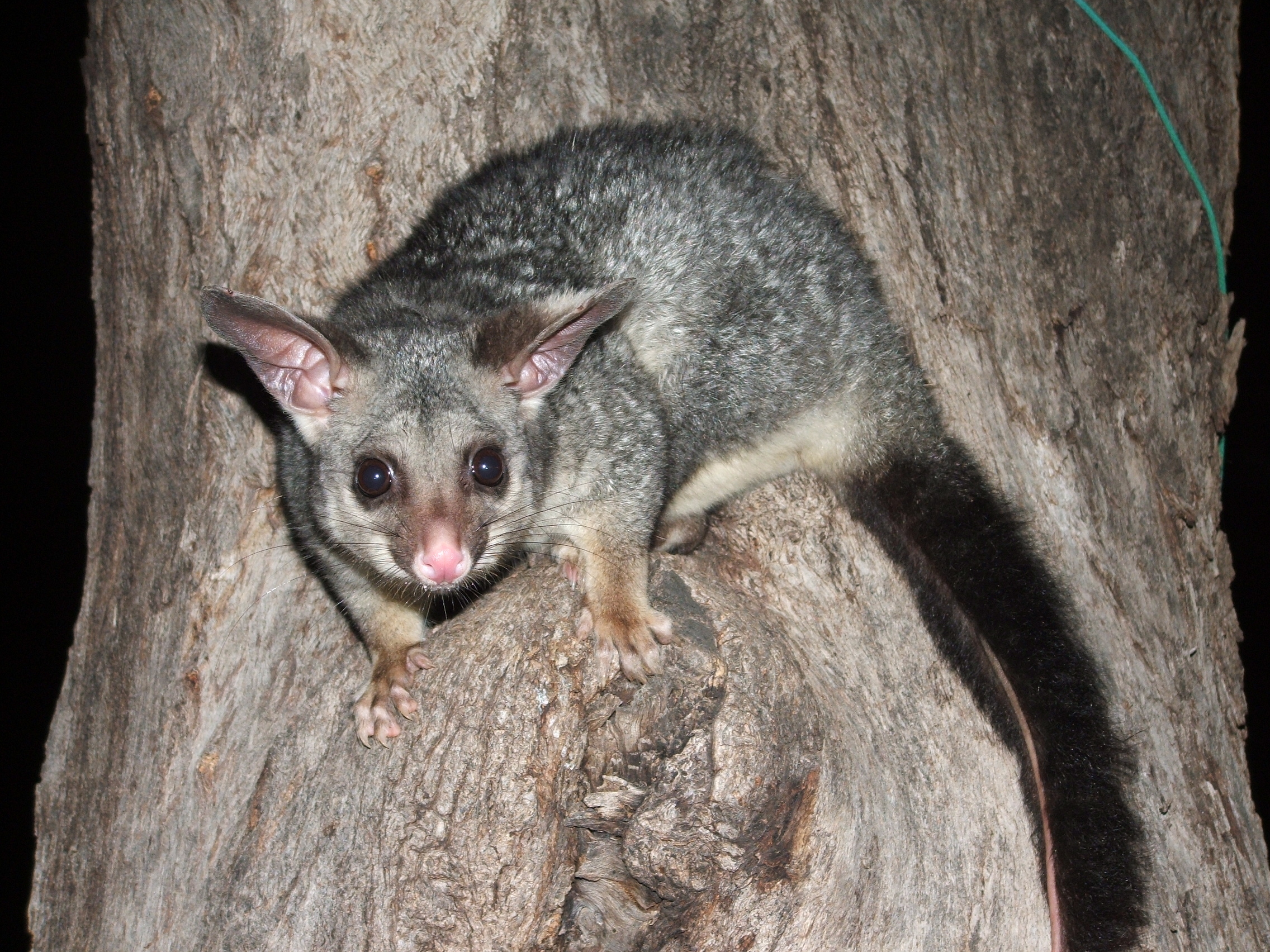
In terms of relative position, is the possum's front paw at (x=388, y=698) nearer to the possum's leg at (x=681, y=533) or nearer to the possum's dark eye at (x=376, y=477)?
the possum's dark eye at (x=376, y=477)

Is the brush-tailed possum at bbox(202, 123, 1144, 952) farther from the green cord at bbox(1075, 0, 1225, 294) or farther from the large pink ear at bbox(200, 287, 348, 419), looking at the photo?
the green cord at bbox(1075, 0, 1225, 294)

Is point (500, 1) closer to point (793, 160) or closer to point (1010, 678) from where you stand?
point (793, 160)

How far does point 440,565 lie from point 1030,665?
1606 millimetres

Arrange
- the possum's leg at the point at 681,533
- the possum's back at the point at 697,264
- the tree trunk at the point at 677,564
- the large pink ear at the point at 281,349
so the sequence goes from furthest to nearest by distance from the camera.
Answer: the possum's leg at the point at 681,533 < the possum's back at the point at 697,264 < the tree trunk at the point at 677,564 < the large pink ear at the point at 281,349

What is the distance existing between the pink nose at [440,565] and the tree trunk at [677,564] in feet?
0.84

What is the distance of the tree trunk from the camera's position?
2.59 meters

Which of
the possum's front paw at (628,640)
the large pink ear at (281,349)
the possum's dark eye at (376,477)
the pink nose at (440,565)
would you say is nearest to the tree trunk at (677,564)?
the possum's front paw at (628,640)

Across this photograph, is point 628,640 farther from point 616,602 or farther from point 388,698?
point 388,698

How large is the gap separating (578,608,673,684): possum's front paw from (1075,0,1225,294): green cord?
299 cm

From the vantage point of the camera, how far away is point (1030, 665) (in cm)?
286

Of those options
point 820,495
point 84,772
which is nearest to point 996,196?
point 820,495

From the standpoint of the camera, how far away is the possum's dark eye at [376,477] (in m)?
2.73

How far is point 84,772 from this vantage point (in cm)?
316

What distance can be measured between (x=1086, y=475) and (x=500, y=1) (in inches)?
104
